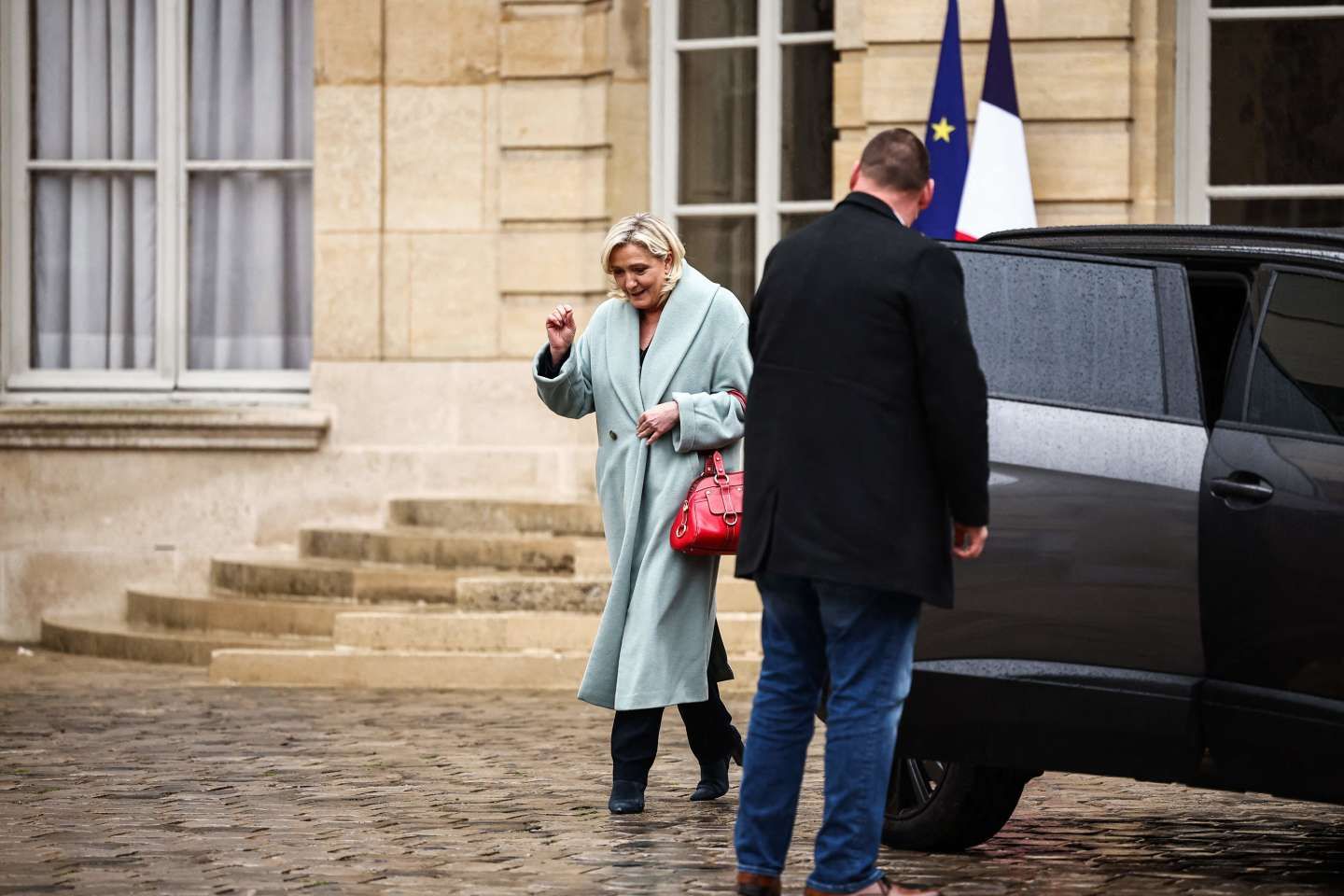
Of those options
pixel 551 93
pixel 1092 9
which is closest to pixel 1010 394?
pixel 1092 9

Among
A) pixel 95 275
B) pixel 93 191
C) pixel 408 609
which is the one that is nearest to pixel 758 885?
pixel 408 609

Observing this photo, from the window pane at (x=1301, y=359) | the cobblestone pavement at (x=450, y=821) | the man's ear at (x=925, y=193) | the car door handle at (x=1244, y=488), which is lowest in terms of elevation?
the cobblestone pavement at (x=450, y=821)

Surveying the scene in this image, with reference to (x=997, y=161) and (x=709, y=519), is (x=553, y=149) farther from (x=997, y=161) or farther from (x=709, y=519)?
(x=709, y=519)

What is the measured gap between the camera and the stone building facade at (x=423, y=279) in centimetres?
1194

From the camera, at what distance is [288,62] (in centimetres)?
1280

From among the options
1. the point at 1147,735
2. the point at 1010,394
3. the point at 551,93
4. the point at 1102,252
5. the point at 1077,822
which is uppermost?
the point at 551,93

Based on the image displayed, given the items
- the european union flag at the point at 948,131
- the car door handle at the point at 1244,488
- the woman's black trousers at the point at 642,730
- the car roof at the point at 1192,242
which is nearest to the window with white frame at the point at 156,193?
the european union flag at the point at 948,131

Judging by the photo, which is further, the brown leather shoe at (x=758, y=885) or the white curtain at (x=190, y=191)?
the white curtain at (x=190, y=191)

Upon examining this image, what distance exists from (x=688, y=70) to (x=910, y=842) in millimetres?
7391

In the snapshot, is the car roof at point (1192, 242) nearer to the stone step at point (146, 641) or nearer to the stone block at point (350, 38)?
the stone step at point (146, 641)

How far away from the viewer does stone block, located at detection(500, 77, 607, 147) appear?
11906 mm

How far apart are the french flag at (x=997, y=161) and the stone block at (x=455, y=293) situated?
2729 mm

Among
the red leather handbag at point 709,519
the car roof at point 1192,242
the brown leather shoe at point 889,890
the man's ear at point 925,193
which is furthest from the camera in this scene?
the red leather handbag at point 709,519

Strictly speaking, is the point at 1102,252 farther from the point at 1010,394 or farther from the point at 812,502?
the point at 812,502
